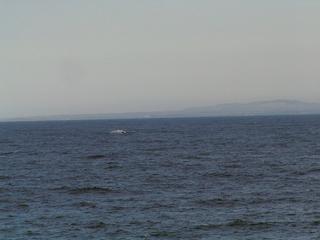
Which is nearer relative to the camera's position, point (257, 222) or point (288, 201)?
point (257, 222)

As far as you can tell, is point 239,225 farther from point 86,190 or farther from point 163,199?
point 86,190

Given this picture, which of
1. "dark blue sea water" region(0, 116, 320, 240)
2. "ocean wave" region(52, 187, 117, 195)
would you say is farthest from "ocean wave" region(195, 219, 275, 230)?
"ocean wave" region(52, 187, 117, 195)

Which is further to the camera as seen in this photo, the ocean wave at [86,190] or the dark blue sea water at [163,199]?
the ocean wave at [86,190]

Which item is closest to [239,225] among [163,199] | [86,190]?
[163,199]

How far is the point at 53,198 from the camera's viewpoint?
146ft

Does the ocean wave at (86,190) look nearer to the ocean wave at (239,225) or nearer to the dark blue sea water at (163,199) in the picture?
the dark blue sea water at (163,199)

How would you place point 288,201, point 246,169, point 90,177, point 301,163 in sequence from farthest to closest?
point 301,163, point 246,169, point 90,177, point 288,201

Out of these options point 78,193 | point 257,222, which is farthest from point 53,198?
point 257,222

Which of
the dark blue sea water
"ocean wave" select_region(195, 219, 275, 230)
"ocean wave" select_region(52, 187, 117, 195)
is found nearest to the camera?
the dark blue sea water

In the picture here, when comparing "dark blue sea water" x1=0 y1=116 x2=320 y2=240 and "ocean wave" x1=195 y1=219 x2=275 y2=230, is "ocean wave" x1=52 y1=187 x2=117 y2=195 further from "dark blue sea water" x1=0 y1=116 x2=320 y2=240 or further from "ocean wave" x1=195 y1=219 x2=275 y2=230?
"ocean wave" x1=195 y1=219 x2=275 y2=230

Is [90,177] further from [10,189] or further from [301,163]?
[301,163]

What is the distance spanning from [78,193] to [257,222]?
1734 centimetres

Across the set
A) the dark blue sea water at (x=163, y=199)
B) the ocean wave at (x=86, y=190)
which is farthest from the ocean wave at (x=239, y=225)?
the ocean wave at (x=86, y=190)

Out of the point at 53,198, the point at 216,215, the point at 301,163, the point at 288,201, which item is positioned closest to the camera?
the point at 216,215
